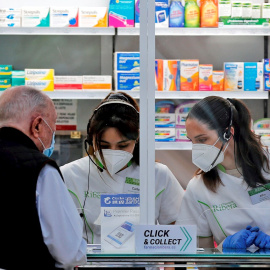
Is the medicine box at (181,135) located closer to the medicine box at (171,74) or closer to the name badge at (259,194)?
the medicine box at (171,74)

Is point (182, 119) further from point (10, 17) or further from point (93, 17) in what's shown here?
point (10, 17)

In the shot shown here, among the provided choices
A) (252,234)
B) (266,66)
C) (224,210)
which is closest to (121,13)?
(266,66)

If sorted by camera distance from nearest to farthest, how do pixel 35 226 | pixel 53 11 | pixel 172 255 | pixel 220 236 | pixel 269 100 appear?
pixel 35 226 < pixel 172 255 < pixel 220 236 < pixel 269 100 < pixel 53 11

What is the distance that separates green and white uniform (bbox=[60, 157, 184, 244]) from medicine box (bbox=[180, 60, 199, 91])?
2.03 ft

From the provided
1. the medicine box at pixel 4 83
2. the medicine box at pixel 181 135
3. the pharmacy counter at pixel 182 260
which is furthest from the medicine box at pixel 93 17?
the pharmacy counter at pixel 182 260

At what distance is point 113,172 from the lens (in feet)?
8.34

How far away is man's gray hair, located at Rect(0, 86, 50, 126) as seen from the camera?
2193mm

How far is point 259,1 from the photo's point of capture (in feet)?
9.48

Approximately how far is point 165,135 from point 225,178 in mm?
427

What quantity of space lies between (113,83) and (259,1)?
0.97 metres

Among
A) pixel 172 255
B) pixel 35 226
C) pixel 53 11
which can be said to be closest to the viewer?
pixel 35 226

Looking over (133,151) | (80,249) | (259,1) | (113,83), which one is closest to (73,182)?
(133,151)

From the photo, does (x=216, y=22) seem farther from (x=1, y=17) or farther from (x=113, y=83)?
(x=1, y=17)

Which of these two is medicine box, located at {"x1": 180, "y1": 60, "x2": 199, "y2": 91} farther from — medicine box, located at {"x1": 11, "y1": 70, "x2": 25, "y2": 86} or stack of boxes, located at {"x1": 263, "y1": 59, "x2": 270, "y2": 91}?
medicine box, located at {"x1": 11, "y1": 70, "x2": 25, "y2": 86}
